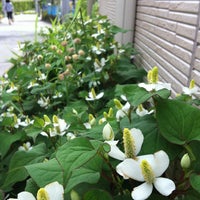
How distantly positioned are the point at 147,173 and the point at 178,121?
0.14 metres

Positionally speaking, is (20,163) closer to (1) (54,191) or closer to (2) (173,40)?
(1) (54,191)

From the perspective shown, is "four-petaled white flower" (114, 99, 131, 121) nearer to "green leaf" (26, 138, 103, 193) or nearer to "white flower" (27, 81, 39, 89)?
"green leaf" (26, 138, 103, 193)

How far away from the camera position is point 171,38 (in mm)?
1327


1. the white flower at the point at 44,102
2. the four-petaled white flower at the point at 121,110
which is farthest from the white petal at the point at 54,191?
the white flower at the point at 44,102

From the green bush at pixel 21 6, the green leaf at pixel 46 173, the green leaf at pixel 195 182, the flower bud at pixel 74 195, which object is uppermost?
the green leaf at pixel 195 182

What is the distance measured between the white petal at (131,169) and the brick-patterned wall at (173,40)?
0.56m

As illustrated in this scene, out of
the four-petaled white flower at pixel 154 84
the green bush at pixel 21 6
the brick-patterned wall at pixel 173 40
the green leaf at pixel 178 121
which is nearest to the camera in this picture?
the green leaf at pixel 178 121

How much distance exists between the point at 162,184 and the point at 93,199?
12 centimetres

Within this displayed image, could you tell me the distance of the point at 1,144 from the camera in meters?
1.21

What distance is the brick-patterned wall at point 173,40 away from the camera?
1.06 m

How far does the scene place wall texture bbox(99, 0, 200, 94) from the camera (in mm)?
1062

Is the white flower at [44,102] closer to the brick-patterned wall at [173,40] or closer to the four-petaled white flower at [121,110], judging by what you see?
the brick-patterned wall at [173,40]

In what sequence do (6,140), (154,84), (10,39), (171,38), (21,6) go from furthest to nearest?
(21,6) < (10,39) < (171,38) < (6,140) < (154,84)

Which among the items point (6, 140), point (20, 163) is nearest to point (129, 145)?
point (20, 163)
